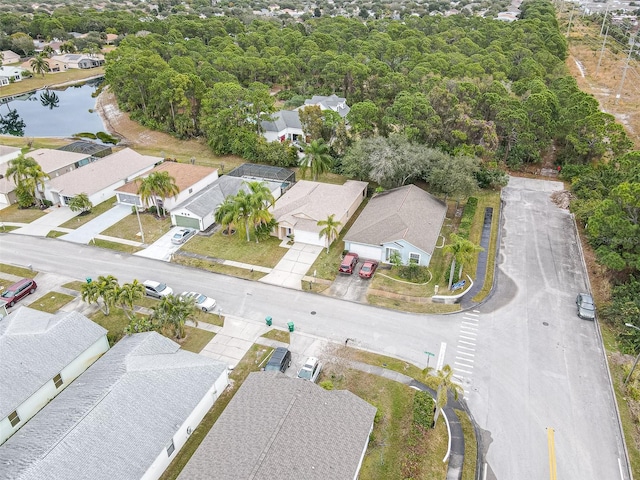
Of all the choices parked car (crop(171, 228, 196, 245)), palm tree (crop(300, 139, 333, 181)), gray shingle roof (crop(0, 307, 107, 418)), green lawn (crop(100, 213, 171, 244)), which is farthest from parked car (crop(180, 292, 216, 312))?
palm tree (crop(300, 139, 333, 181))

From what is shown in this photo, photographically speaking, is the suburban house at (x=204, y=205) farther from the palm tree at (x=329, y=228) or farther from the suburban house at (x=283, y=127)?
the suburban house at (x=283, y=127)

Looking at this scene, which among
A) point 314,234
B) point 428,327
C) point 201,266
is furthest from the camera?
point 314,234

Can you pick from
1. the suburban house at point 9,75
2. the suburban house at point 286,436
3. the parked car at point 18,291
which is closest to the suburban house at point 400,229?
the suburban house at point 286,436

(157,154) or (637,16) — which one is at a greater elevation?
(637,16)

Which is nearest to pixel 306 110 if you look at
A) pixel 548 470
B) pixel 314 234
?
pixel 314 234

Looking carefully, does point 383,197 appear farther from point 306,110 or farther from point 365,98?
point 365,98
